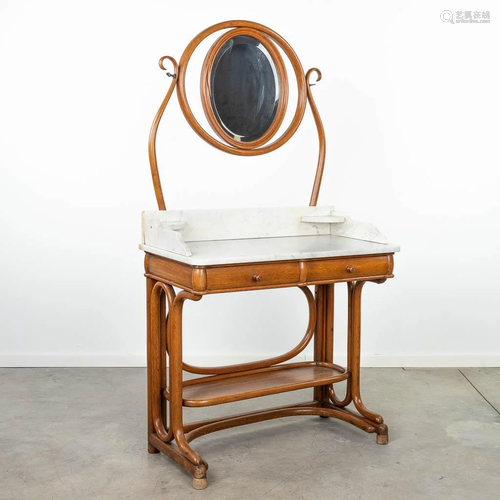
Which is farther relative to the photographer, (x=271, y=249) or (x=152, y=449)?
(x=152, y=449)

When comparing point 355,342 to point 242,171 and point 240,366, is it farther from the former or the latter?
point 242,171

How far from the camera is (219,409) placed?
13.4ft

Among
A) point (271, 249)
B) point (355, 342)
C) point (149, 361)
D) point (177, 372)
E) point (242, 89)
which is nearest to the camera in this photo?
point (177, 372)

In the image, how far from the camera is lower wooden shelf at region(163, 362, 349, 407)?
328 centimetres

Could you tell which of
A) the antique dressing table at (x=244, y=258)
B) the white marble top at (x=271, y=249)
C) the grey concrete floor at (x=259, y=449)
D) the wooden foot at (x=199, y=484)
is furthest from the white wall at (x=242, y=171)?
the wooden foot at (x=199, y=484)

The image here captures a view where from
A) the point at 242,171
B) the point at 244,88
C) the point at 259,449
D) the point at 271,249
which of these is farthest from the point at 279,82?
the point at 259,449

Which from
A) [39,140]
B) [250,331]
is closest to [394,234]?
[250,331]

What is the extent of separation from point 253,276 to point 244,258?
108mm

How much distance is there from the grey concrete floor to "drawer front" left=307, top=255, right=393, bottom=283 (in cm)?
80

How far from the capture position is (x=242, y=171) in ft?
15.5

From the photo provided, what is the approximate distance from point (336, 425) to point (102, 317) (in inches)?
70.2

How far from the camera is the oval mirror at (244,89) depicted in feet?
11.5

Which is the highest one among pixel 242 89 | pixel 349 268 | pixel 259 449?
pixel 242 89

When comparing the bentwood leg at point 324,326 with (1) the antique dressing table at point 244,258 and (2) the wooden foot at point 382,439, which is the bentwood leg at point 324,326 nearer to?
(1) the antique dressing table at point 244,258
